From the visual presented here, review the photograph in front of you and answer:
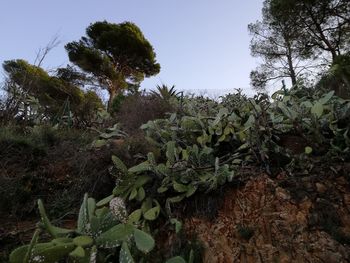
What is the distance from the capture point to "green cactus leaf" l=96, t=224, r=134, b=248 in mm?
1744

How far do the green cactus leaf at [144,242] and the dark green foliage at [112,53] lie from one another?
1685 cm

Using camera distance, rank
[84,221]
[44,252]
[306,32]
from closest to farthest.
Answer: [44,252] < [84,221] < [306,32]

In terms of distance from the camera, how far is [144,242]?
1808mm

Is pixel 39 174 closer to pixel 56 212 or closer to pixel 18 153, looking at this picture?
pixel 18 153

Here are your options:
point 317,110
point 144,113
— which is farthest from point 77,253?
point 144,113

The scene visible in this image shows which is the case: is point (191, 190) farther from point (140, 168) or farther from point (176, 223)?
point (140, 168)

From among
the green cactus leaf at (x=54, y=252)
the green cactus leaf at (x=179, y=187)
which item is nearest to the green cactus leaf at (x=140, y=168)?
the green cactus leaf at (x=179, y=187)

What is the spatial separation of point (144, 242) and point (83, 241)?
31 centimetres

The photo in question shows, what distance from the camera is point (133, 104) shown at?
5.02 metres

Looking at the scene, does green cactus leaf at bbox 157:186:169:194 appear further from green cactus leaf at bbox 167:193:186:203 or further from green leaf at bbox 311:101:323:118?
green leaf at bbox 311:101:323:118

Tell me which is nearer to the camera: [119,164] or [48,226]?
[48,226]

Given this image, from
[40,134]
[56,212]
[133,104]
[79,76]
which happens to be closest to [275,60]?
[79,76]

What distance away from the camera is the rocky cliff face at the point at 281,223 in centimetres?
200

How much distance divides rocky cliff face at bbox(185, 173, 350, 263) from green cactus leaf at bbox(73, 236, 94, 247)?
74 centimetres
